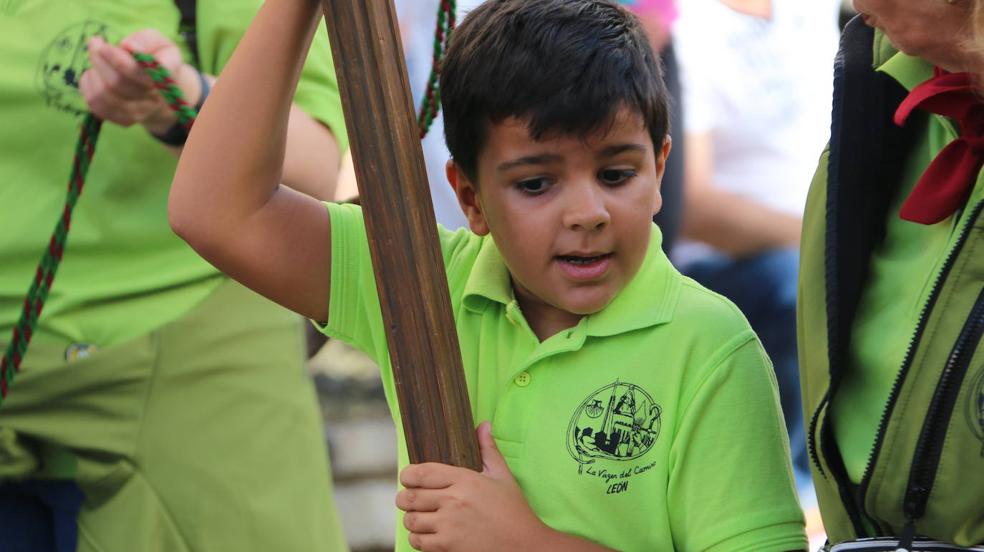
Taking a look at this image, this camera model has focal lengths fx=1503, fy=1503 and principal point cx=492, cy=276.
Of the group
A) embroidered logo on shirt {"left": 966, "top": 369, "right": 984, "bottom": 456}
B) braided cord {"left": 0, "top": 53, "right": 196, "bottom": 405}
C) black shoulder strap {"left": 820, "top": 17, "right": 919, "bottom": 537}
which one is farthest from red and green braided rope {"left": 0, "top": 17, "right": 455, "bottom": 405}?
embroidered logo on shirt {"left": 966, "top": 369, "right": 984, "bottom": 456}

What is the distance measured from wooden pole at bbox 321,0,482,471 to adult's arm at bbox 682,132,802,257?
2.59m

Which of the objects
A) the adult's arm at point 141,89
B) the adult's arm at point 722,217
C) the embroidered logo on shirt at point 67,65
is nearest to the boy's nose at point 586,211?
the adult's arm at point 141,89

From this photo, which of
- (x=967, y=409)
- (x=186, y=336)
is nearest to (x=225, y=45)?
(x=186, y=336)

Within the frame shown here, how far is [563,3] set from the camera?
1784 millimetres

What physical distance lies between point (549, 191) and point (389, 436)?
2.79 m

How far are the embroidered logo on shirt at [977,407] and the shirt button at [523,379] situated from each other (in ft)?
1.64

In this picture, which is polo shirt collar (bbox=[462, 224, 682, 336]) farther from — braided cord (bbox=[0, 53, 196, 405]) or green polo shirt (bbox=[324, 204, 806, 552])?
braided cord (bbox=[0, 53, 196, 405])

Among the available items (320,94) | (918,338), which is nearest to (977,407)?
(918,338)

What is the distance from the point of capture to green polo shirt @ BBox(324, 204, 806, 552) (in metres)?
1.65

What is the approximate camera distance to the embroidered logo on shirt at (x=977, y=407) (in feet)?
4.91

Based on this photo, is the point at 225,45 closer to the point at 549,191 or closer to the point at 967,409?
the point at 549,191

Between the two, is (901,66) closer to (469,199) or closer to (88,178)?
(469,199)

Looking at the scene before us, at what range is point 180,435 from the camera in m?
2.29

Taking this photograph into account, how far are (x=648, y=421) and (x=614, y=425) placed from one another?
4 cm
